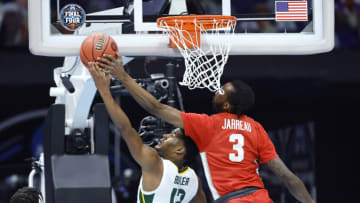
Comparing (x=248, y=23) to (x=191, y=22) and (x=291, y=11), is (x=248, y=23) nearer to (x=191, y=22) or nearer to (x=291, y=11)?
(x=291, y=11)

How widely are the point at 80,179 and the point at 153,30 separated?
1.47m

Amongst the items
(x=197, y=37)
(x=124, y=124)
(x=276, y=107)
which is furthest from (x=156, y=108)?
(x=276, y=107)

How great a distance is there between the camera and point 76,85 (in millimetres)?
5820

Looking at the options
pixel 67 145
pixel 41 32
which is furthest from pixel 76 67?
pixel 41 32

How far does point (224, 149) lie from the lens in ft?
13.9

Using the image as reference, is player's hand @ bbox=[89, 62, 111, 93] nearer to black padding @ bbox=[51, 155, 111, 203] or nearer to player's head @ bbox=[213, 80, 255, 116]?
player's head @ bbox=[213, 80, 255, 116]

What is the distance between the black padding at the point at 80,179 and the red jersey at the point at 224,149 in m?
1.27

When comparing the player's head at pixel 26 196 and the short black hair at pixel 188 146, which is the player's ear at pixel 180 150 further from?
the player's head at pixel 26 196

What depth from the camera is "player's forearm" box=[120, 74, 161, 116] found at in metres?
3.88

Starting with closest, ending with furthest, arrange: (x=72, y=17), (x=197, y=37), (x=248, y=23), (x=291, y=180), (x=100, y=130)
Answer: (x=291, y=180)
(x=197, y=37)
(x=72, y=17)
(x=100, y=130)
(x=248, y=23)

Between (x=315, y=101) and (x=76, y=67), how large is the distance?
384cm

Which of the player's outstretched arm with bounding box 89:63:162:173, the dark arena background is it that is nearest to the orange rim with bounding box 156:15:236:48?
the player's outstretched arm with bounding box 89:63:162:173

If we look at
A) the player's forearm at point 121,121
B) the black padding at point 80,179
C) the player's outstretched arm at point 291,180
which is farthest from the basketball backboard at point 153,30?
the black padding at point 80,179

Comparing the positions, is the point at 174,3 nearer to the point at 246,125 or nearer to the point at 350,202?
the point at 246,125
